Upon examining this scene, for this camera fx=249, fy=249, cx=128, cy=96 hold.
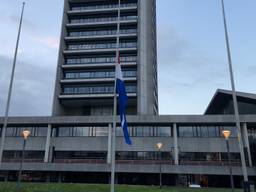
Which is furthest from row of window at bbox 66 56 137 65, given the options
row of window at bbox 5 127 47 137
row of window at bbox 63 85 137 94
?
row of window at bbox 5 127 47 137

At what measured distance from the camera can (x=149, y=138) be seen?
4603 centimetres

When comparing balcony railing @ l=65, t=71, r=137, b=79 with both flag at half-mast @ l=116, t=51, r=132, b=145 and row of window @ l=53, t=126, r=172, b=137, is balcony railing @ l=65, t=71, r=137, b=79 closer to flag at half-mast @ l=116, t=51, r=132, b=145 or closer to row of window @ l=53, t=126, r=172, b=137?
row of window @ l=53, t=126, r=172, b=137

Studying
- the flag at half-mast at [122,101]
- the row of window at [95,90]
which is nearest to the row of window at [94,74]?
the row of window at [95,90]

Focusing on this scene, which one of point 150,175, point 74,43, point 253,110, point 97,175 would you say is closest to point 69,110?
point 74,43

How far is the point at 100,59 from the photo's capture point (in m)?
62.5

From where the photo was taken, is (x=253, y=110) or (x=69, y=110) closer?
(x=253, y=110)

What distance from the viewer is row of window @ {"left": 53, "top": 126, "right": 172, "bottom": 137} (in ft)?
152

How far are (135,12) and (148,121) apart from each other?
33.1 m

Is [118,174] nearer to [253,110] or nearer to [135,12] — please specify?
[253,110]

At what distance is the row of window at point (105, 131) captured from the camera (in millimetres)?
46375

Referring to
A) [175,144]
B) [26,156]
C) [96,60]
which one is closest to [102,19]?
[96,60]

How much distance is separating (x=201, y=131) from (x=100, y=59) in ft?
101

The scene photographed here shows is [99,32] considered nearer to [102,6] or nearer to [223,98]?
[102,6]

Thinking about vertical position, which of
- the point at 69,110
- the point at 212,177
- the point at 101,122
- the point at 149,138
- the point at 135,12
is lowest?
the point at 212,177
